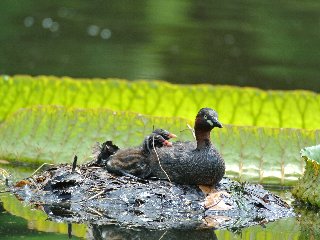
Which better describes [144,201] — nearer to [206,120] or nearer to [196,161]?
[196,161]

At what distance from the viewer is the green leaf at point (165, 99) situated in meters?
10.7

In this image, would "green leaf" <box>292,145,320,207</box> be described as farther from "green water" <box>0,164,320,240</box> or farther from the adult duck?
the adult duck

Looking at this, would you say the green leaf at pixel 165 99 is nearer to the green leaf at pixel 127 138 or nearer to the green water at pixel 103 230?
the green leaf at pixel 127 138

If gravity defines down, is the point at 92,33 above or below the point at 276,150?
above

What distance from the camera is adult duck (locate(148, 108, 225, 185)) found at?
25.7 feet

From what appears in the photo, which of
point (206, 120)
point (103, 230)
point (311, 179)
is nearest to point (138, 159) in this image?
point (206, 120)

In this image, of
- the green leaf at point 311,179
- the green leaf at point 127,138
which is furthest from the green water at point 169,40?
the green leaf at point 311,179

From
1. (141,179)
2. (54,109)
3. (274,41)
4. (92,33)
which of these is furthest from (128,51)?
(141,179)

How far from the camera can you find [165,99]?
10867 millimetres

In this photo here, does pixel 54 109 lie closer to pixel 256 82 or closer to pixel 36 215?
pixel 36 215

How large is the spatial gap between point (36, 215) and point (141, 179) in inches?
33.0

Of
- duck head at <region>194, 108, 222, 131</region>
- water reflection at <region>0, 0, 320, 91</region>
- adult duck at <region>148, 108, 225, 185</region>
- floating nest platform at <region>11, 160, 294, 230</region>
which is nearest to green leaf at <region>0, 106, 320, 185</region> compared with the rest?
floating nest platform at <region>11, 160, 294, 230</region>

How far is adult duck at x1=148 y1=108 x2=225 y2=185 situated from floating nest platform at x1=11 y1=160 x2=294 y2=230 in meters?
0.07

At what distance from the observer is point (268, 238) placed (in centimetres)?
725
